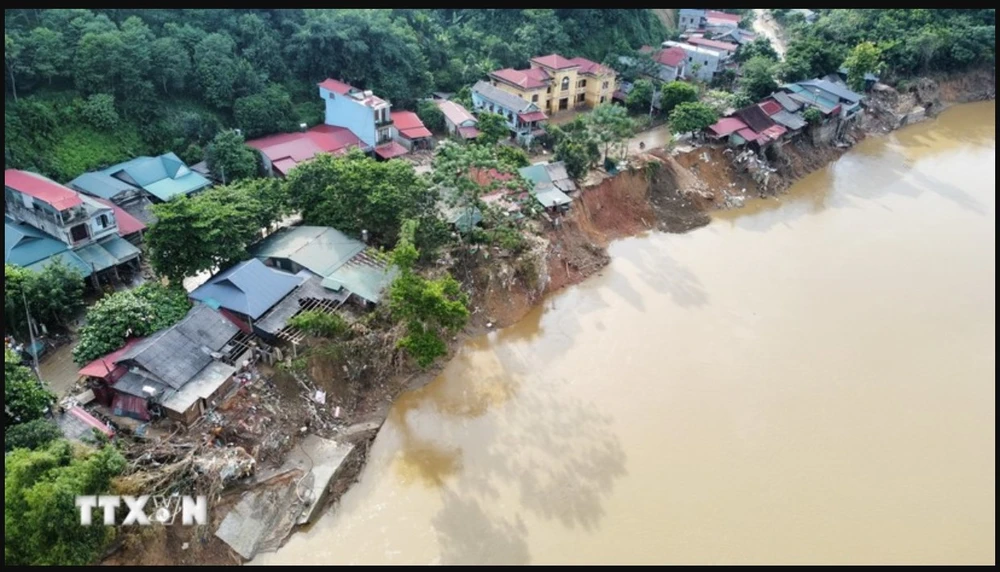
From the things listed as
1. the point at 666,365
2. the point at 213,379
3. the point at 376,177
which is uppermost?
the point at 376,177

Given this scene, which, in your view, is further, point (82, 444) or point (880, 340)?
point (880, 340)

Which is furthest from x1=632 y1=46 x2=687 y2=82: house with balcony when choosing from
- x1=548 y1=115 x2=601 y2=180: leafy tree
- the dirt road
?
the dirt road

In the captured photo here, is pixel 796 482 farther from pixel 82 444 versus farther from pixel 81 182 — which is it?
pixel 81 182

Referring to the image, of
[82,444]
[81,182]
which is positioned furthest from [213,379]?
[81,182]

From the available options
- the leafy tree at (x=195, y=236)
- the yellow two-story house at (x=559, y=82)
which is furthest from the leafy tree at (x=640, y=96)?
the leafy tree at (x=195, y=236)

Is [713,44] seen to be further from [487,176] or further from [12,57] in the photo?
[12,57]

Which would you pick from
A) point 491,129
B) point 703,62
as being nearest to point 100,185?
point 491,129

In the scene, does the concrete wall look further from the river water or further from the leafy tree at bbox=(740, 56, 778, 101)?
the leafy tree at bbox=(740, 56, 778, 101)
